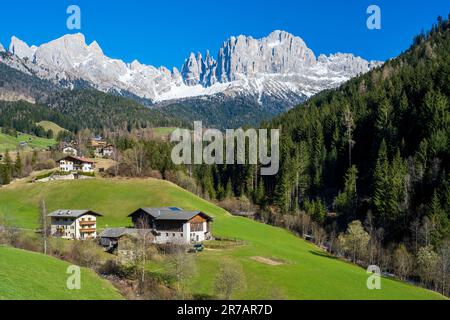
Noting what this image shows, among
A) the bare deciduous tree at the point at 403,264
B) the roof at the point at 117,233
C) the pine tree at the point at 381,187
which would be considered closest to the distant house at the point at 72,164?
the roof at the point at 117,233

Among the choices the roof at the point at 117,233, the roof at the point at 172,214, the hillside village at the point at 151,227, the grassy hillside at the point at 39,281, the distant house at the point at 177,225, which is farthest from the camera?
the roof at the point at 172,214

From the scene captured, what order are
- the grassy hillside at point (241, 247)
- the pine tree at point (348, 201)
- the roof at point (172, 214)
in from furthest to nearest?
the pine tree at point (348, 201)
the roof at point (172, 214)
the grassy hillside at point (241, 247)

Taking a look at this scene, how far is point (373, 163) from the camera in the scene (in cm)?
12388

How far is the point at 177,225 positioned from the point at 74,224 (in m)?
24.5

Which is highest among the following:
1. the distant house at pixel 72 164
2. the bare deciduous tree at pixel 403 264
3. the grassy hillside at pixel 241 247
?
the distant house at pixel 72 164

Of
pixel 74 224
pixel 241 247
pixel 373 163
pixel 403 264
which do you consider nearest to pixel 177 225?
pixel 241 247

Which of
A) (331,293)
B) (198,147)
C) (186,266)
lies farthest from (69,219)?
(198,147)

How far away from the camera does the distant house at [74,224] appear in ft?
297

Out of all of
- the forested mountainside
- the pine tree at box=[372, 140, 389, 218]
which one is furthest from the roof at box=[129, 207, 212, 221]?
the pine tree at box=[372, 140, 389, 218]

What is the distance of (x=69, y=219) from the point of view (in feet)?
301

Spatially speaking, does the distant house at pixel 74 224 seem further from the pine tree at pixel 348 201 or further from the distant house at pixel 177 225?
the pine tree at pixel 348 201

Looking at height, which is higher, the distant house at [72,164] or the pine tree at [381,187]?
the distant house at [72,164]

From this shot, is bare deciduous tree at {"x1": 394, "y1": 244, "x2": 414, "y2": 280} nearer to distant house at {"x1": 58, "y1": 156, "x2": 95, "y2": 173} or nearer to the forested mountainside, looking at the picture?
the forested mountainside

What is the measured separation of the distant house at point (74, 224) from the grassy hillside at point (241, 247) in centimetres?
558
